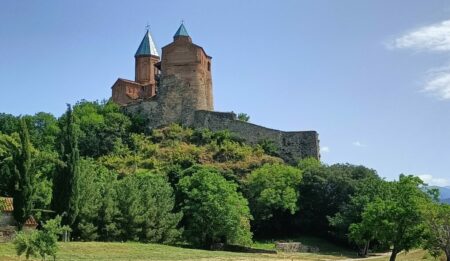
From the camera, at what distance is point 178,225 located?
50.5 metres

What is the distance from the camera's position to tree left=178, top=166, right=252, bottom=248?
47344 millimetres

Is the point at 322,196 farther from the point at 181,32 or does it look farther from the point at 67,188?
the point at 181,32

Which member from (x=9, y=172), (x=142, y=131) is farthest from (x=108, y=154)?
(x=9, y=172)

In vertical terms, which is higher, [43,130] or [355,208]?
[43,130]

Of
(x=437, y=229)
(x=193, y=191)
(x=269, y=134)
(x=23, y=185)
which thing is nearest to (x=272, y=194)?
(x=193, y=191)

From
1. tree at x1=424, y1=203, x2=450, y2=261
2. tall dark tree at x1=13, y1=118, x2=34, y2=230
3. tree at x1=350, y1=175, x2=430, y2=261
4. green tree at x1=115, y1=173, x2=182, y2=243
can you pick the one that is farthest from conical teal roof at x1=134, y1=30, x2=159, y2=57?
tree at x1=424, y1=203, x2=450, y2=261

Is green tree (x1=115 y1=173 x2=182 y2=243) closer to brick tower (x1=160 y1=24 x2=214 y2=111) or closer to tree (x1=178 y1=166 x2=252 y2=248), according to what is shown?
tree (x1=178 y1=166 x2=252 y2=248)

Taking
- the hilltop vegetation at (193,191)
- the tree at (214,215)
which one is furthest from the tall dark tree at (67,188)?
the tree at (214,215)

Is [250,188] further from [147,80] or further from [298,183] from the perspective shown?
[147,80]

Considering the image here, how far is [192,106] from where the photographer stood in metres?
76.3

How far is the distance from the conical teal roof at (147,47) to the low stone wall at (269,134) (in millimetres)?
18171

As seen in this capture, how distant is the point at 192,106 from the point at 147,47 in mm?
18113

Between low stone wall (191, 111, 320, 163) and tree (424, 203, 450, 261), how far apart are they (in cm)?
3570

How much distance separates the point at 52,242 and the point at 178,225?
23988 mm
